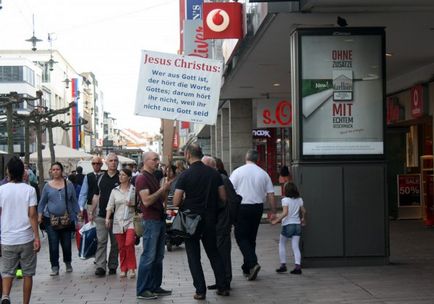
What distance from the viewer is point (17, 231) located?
763 cm

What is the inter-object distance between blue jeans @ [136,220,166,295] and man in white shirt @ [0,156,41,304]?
1405 mm

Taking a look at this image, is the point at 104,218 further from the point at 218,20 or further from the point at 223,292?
the point at 218,20

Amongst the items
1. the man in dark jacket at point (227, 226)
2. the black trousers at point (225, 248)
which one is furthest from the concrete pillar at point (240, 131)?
the black trousers at point (225, 248)

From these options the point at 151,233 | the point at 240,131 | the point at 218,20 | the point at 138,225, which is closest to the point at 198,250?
the point at 151,233

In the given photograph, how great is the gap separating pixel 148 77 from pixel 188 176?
71.7 inches

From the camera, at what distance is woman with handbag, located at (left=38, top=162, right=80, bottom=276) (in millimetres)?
10922

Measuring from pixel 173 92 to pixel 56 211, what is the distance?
303cm

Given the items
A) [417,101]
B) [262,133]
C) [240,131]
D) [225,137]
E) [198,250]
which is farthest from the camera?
[262,133]

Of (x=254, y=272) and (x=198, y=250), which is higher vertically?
(x=198, y=250)

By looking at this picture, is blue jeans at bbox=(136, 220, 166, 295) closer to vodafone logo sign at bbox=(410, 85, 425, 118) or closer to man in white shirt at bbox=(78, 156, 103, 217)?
man in white shirt at bbox=(78, 156, 103, 217)

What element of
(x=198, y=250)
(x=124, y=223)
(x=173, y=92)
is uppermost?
(x=173, y=92)

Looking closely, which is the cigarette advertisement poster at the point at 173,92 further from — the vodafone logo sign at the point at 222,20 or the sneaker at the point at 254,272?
the vodafone logo sign at the point at 222,20

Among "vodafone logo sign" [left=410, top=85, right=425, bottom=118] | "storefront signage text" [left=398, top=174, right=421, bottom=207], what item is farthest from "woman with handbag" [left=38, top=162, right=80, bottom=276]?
"storefront signage text" [left=398, top=174, right=421, bottom=207]

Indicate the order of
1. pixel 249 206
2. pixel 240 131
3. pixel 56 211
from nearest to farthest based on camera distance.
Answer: pixel 249 206 < pixel 56 211 < pixel 240 131
